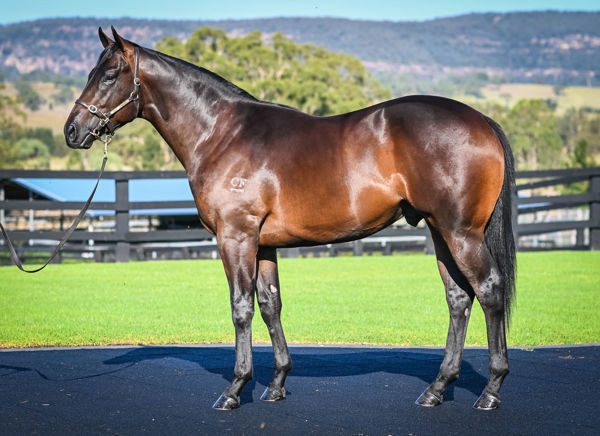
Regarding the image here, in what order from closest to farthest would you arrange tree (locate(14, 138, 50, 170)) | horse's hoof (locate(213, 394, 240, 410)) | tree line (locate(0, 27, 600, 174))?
1. horse's hoof (locate(213, 394, 240, 410))
2. tree line (locate(0, 27, 600, 174))
3. tree (locate(14, 138, 50, 170))

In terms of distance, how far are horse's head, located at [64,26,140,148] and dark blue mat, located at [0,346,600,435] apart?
68.5 inches

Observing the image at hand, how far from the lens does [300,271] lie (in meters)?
13.5

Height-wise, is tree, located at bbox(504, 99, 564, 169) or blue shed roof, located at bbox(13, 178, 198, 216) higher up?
tree, located at bbox(504, 99, 564, 169)

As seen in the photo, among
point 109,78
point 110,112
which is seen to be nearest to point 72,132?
point 110,112

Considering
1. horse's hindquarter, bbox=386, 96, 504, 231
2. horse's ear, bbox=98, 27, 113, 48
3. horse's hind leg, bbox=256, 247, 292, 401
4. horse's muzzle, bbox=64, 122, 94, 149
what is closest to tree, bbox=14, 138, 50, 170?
horse's ear, bbox=98, 27, 113, 48

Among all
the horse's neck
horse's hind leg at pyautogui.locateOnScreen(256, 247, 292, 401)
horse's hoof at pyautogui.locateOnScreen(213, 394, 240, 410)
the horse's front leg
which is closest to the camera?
horse's hoof at pyautogui.locateOnScreen(213, 394, 240, 410)

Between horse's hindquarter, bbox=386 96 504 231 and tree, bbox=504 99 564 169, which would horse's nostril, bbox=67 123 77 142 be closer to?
horse's hindquarter, bbox=386 96 504 231

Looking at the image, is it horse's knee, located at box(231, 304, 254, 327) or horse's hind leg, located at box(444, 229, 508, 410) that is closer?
horse's hind leg, located at box(444, 229, 508, 410)

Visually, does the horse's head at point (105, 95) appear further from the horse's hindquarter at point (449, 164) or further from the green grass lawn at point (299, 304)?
the green grass lawn at point (299, 304)

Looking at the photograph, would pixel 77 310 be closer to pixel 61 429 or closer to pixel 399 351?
pixel 399 351

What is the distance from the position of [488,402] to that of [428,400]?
0.36 meters

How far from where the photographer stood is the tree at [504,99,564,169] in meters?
105

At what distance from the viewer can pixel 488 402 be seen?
466 cm

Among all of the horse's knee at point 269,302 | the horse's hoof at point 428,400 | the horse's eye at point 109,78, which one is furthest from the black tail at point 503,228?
the horse's eye at point 109,78
